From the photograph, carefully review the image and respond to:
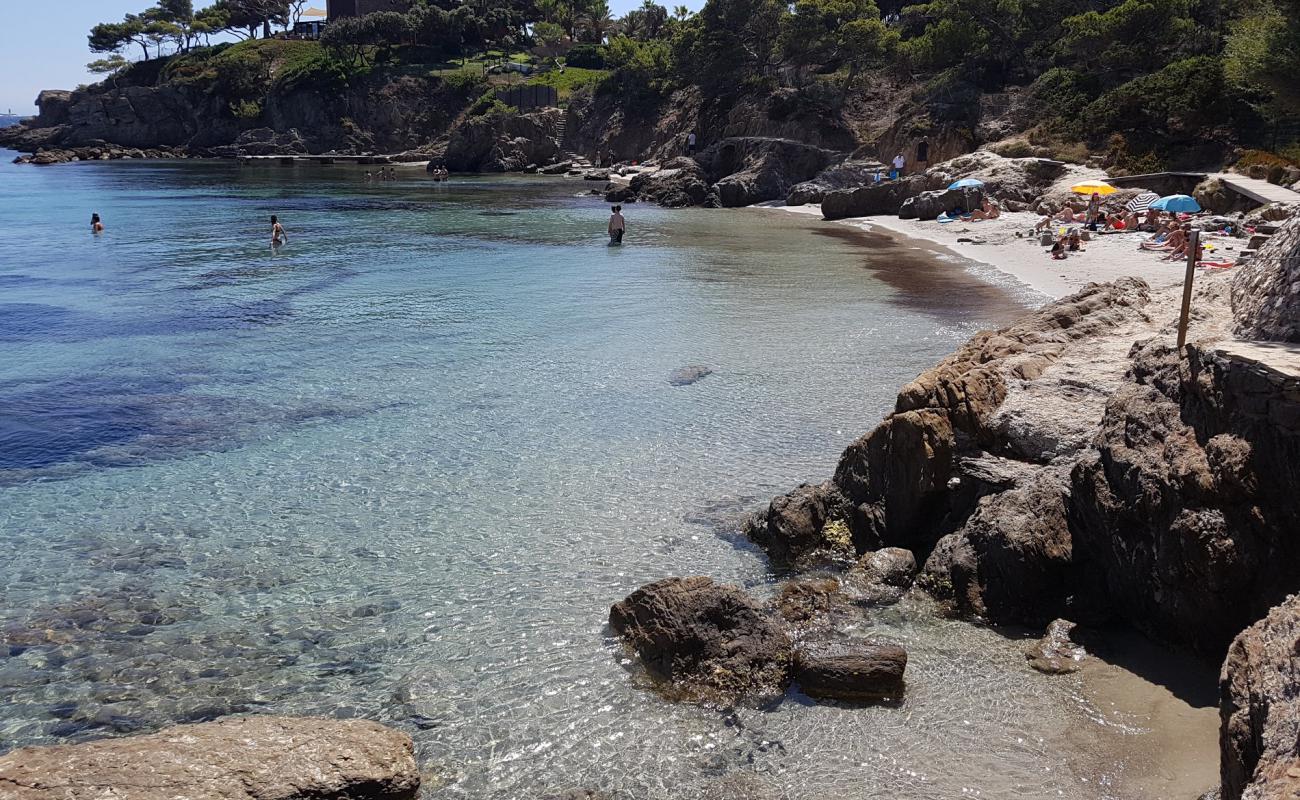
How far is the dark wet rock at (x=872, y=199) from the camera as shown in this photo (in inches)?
1886

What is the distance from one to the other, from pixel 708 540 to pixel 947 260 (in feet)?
79.2

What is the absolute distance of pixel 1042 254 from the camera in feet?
99.0

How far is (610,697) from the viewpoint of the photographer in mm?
7734

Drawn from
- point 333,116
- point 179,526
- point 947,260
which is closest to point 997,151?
point 947,260

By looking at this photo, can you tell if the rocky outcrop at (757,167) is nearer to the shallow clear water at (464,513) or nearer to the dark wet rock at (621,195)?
the dark wet rock at (621,195)

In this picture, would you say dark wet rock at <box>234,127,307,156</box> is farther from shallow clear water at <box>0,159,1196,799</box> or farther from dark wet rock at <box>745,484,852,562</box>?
dark wet rock at <box>745,484,852,562</box>

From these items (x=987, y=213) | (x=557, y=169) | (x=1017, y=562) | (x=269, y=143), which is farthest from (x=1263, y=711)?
(x=269, y=143)

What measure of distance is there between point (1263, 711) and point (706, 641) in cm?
426

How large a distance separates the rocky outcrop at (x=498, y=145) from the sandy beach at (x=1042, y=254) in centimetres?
5588

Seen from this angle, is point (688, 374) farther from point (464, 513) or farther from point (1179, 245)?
point (1179, 245)

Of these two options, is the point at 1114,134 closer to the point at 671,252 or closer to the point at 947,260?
the point at 947,260

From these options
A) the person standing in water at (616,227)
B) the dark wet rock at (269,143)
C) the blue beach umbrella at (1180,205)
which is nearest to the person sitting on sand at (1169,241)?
the blue beach umbrella at (1180,205)

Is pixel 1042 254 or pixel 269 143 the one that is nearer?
pixel 1042 254

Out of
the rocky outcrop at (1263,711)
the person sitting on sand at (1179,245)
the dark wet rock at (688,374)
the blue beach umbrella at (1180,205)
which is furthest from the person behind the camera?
the blue beach umbrella at (1180,205)
